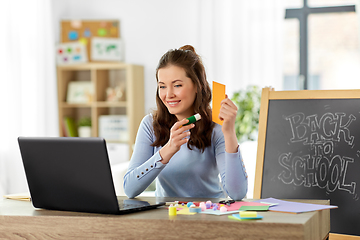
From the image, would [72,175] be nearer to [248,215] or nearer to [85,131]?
[248,215]

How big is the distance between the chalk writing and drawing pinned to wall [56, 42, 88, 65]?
3.01m

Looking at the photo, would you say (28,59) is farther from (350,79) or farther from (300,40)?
(350,79)

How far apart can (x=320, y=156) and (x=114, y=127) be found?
2833mm

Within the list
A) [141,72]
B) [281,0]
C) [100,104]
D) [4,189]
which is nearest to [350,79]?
[281,0]

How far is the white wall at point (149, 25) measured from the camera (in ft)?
14.5

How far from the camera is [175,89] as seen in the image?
161cm

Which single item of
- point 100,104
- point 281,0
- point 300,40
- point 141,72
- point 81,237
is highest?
point 281,0

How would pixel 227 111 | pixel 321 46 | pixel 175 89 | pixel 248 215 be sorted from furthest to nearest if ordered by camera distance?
pixel 321 46
pixel 175 89
pixel 227 111
pixel 248 215

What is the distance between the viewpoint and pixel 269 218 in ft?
3.54


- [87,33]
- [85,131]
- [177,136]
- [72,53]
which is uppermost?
[87,33]

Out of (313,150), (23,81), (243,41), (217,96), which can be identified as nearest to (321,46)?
(243,41)

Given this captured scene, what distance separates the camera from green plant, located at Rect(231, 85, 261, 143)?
3848 millimetres

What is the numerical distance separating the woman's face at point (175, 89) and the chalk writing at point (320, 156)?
56 cm

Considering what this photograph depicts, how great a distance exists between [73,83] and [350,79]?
2700mm
